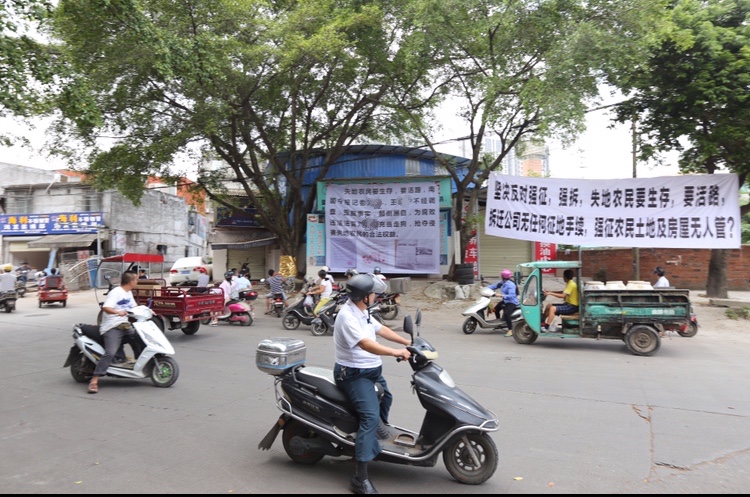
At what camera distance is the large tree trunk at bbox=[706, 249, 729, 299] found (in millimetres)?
13781

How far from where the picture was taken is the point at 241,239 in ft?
79.6

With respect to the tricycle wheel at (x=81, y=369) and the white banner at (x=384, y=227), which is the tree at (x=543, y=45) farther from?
the tricycle wheel at (x=81, y=369)

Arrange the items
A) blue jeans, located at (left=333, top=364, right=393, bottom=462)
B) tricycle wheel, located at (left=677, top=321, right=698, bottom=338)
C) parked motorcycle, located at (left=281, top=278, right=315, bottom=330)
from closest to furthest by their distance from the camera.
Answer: blue jeans, located at (left=333, top=364, right=393, bottom=462) < tricycle wheel, located at (left=677, top=321, right=698, bottom=338) < parked motorcycle, located at (left=281, top=278, right=315, bottom=330)

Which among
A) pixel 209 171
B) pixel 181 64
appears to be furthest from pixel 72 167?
pixel 181 64

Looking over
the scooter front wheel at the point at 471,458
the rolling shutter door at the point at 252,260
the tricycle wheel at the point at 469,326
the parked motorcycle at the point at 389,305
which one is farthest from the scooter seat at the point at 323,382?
the rolling shutter door at the point at 252,260

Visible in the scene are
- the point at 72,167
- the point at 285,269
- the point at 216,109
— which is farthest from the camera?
the point at 285,269

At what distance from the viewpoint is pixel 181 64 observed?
32.8ft

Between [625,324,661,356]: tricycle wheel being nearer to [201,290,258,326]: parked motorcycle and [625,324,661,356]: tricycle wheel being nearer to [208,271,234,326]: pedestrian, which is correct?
[201,290,258,326]: parked motorcycle

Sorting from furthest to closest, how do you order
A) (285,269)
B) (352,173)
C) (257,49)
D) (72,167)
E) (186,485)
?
(352,173) < (285,269) < (72,167) < (257,49) < (186,485)

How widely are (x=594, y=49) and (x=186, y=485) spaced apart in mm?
11896

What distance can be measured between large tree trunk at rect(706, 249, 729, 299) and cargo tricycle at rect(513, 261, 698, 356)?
5.96 meters

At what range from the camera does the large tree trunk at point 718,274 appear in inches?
543

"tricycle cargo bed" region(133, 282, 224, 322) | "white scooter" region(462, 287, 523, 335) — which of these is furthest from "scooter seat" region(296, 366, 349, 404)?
"white scooter" region(462, 287, 523, 335)

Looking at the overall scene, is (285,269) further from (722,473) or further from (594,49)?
(722,473)
